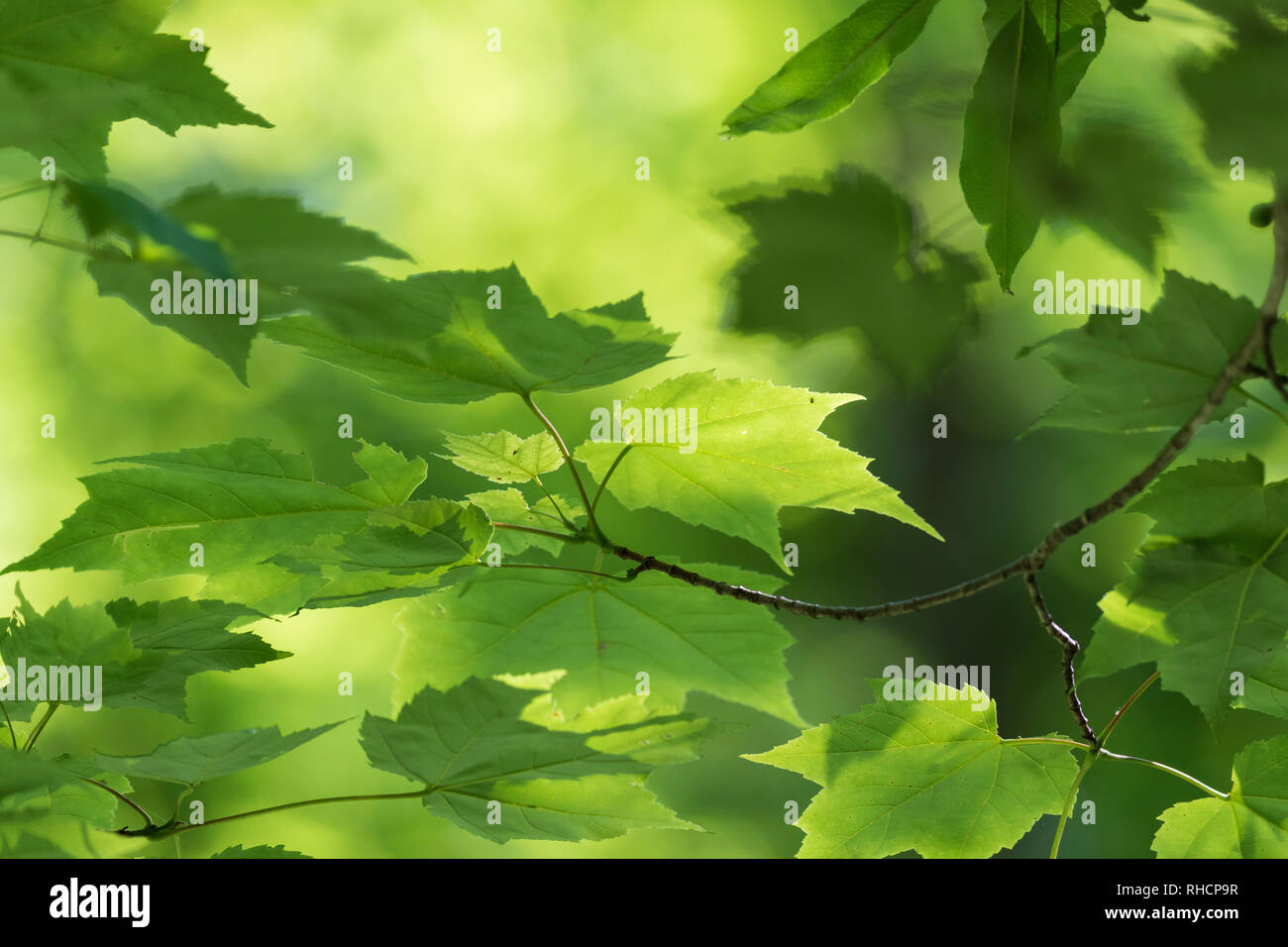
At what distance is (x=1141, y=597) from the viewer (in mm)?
541

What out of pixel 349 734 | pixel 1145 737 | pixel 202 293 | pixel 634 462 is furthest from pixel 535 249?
pixel 202 293

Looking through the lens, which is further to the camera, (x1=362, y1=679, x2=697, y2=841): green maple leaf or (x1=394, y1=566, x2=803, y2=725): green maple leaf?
(x1=394, y1=566, x2=803, y2=725): green maple leaf

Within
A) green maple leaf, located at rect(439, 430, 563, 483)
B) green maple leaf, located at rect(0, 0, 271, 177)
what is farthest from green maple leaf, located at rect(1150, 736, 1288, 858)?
green maple leaf, located at rect(0, 0, 271, 177)

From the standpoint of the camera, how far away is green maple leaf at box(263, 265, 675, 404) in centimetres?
56

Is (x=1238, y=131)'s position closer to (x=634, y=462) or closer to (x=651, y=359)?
(x=651, y=359)

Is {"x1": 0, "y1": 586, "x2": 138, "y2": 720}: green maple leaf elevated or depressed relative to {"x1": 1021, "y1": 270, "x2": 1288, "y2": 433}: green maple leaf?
depressed

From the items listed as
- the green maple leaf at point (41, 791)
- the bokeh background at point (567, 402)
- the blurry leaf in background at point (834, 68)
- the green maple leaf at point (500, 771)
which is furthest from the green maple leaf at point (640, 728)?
the bokeh background at point (567, 402)

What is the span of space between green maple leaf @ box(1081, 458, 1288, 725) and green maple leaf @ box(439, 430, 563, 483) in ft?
1.19

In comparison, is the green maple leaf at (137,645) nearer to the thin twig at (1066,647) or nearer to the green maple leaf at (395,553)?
the green maple leaf at (395,553)

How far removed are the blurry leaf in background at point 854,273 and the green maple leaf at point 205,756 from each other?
0.39 meters

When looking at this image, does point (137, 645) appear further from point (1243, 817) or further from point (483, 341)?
point (1243, 817)

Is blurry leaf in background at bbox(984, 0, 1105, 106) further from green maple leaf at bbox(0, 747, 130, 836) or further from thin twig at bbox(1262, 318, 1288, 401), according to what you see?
green maple leaf at bbox(0, 747, 130, 836)

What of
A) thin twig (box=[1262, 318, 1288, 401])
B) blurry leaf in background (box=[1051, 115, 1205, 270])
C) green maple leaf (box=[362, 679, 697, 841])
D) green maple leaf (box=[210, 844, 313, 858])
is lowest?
green maple leaf (box=[210, 844, 313, 858])

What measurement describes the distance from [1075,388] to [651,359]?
0.24 meters
